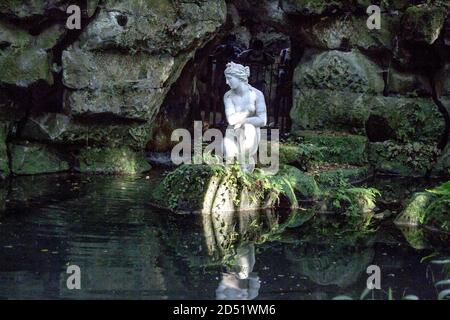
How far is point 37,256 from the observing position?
23.1ft

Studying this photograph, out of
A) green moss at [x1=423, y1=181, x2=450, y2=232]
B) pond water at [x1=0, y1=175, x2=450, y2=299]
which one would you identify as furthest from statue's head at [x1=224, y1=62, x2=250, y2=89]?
green moss at [x1=423, y1=181, x2=450, y2=232]

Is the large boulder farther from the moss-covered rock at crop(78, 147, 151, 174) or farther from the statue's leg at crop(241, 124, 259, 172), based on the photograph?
the statue's leg at crop(241, 124, 259, 172)

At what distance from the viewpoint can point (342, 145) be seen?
14312mm

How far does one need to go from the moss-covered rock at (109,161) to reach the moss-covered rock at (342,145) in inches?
160

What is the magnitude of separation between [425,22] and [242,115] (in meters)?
5.84

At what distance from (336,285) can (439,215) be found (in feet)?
11.5

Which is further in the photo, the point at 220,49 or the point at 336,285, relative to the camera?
the point at 220,49

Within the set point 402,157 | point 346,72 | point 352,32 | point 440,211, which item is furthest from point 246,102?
point 402,157

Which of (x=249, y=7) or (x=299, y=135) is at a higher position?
(x=249, y=7)

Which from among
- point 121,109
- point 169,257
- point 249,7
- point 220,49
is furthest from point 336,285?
point 220,49

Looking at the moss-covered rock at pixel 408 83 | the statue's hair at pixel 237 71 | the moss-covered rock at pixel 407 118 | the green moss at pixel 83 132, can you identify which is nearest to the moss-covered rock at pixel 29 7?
the green moss at pixel 83 132
